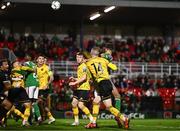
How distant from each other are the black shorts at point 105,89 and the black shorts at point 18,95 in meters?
2.32

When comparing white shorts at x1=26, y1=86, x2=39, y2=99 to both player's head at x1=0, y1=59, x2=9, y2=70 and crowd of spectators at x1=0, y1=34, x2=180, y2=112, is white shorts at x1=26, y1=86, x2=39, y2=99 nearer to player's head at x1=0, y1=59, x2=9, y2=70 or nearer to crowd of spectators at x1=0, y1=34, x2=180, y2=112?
player's head at x1=0, y1=59, x2=9, y2=70

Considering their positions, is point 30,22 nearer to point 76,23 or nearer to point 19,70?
point 76,23

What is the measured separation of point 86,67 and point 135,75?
17.9 m

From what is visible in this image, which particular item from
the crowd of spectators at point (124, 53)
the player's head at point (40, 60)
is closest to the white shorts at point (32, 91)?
the player's head at point (40, 60)

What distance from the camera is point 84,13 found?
38625mm

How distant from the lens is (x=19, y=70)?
58.7 ft

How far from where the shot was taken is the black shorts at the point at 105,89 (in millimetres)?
16594

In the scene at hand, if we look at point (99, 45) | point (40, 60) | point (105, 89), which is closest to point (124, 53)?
point (99, 45)

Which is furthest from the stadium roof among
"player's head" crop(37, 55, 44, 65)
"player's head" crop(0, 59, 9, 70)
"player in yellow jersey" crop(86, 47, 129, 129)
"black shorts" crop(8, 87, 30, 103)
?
"player in yellow jersey" crop(86, 47, 129, 129)

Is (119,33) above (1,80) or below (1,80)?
above

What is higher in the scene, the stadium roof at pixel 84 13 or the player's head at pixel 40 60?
the stadium roof at pixel 84 13

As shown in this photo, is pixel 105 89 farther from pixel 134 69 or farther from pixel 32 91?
pixel 134 69

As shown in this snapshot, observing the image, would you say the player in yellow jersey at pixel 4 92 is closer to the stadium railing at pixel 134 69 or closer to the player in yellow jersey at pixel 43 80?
the player in yellow jersey at pixel 43 80

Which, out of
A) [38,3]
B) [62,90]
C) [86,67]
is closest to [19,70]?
[86,67]
